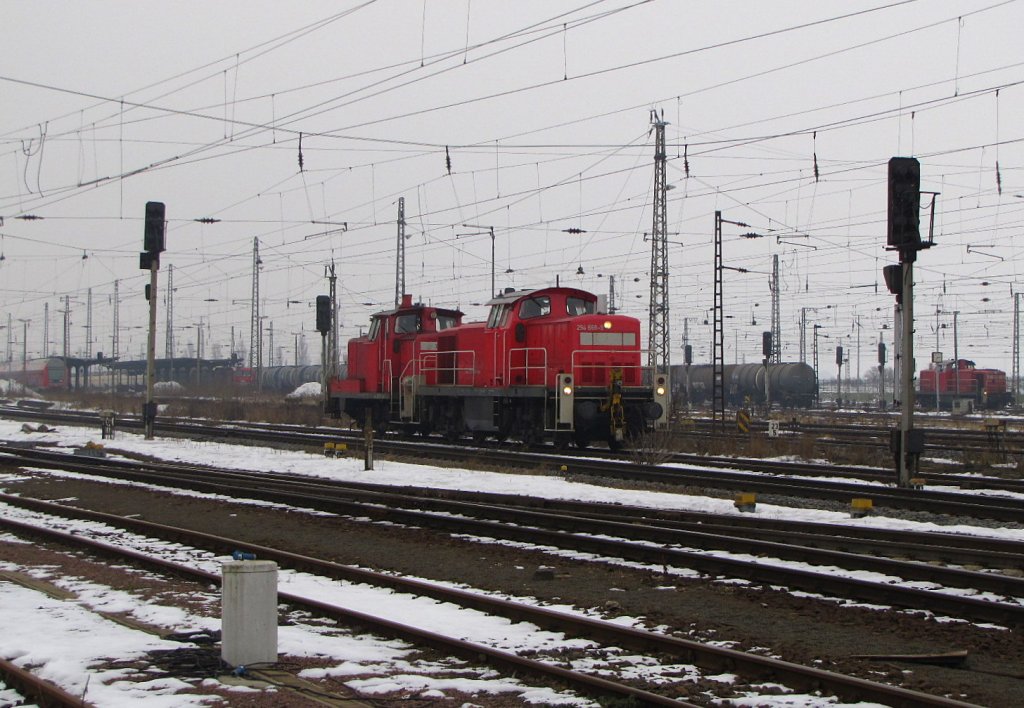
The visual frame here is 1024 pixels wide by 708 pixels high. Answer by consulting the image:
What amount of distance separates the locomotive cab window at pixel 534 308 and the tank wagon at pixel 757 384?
1148 inches

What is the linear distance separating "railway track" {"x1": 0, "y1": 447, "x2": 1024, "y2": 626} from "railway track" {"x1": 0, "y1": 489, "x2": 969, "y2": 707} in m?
2.35

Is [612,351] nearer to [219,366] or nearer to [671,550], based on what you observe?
[671,550]

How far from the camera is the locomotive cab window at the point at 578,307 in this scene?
25031 mm

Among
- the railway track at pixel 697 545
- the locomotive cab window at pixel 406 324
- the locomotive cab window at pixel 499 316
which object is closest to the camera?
the railway track at pixel 697 545

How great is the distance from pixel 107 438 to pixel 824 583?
2723 centimetres

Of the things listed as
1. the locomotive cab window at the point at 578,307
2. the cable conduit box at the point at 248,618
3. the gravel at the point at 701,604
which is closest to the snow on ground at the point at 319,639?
the cable conduit box at the point at 248,618

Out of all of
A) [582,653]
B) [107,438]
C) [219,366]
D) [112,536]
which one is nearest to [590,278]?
[107,438]

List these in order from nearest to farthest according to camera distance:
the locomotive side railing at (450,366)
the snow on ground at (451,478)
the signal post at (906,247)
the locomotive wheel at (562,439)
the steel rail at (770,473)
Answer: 1. the snow on ground at (451,478)
2. the steel rail at (770,473)
3. the signal post at (906,247)
4. the locomotive wheel at (562,439)
5. the locomotive side railing at (450,366)

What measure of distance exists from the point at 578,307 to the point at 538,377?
6.66 feet

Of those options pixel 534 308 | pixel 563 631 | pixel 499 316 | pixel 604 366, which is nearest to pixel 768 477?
pixel 604 366

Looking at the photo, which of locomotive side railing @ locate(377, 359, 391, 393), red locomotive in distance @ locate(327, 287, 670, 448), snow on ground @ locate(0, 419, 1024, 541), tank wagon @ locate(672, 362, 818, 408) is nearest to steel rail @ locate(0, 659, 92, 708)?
snow on ground @ locate(0, 419, 1024, 541)

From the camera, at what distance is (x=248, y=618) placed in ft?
22.1

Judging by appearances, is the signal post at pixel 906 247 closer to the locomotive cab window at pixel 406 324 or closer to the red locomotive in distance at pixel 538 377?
the red locomotive in distance at pixel 538 377

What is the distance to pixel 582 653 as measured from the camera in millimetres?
7160
